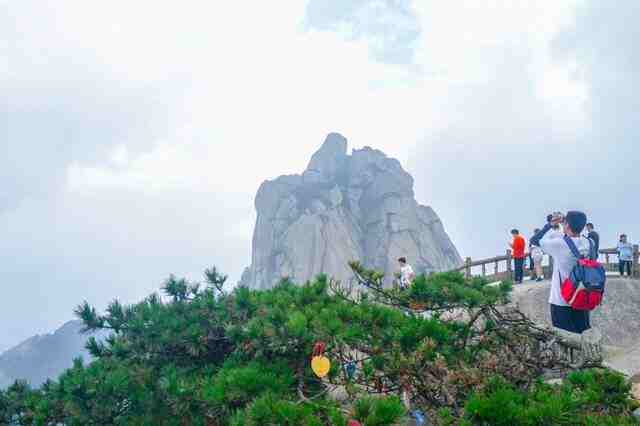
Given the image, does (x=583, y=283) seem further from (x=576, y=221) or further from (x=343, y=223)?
(x=343, y=223)

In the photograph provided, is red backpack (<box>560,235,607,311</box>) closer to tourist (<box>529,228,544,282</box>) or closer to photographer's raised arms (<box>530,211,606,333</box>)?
photographer's raised arms (<box>530,211,606,333</box>)

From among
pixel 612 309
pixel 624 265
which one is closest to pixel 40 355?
pixel 624 265

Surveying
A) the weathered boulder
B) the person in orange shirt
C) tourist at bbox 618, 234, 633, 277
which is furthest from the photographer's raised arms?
tourist at bbox 618, 234, 633, 277

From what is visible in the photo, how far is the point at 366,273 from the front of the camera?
19.5 ft

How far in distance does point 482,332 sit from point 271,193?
6272 centimetres

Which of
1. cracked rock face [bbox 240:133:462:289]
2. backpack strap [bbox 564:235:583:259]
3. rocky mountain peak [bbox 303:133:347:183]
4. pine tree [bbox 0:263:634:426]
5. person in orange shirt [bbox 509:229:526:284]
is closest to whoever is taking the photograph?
pine tree [bbox 0:263:634:426]

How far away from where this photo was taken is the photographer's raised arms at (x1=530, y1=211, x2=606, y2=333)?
5738mm

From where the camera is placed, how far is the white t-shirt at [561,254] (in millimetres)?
5922

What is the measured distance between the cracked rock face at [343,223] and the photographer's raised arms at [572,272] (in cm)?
5326

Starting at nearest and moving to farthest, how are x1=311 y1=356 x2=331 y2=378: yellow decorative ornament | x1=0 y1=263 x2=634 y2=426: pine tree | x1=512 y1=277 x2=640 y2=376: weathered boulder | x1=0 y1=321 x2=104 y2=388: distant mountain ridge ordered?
x1=0 y1=263 x2=634 y2=426: pine tree → x1=311 y1=356 x2=331 y2=378: yellow decorative ornament → x1=512 y1=277 x2=640 y2=376: weathered boulder → x1=0 y1=321 x2=104 y2=388: distant mountain ridge

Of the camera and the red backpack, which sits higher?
the camera

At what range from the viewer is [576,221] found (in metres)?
6.01

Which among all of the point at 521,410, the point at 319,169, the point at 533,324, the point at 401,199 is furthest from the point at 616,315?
the point at 319,169

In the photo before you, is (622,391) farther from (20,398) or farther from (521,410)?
(20,398)
